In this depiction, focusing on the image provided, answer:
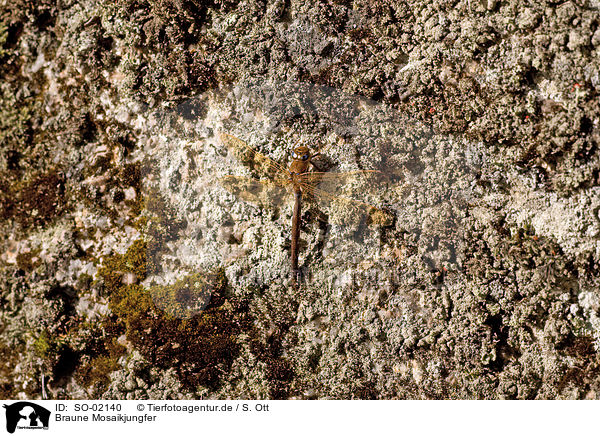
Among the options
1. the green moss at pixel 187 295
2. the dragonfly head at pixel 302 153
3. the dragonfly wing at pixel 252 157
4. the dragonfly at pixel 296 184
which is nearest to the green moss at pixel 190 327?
the green moss at pixel 187 295

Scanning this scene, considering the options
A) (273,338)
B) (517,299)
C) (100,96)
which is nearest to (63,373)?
(273,338)

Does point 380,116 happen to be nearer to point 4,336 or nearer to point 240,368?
point 240,368

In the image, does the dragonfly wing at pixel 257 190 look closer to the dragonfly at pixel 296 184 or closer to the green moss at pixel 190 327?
the dragonfly at pixel 296 184

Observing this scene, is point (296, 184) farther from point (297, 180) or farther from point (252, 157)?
point (252, 157)
